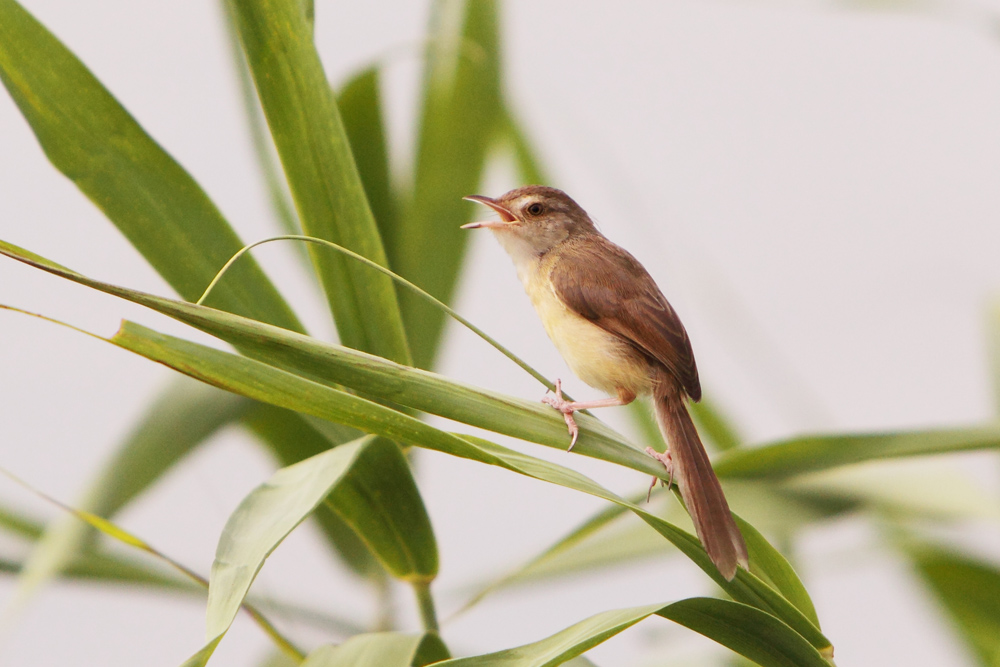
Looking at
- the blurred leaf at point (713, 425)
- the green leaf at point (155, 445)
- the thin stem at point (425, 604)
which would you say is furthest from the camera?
the blurred leaf at point (713, 425)

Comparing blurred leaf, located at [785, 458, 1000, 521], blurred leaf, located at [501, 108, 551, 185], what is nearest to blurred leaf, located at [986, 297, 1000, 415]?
blurred leaf, located at [785, 458, 1000, 521]

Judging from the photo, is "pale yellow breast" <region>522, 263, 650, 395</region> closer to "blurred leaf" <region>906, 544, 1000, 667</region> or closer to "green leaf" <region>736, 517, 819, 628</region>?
"green leaf" <region>736, 517, 819, 628</region>

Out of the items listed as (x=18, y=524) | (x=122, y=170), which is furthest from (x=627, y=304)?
(x=18, y=524)

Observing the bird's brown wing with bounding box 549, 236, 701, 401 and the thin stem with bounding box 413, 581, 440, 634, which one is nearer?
the thin stem with bounding box 413, 581, 440, 634

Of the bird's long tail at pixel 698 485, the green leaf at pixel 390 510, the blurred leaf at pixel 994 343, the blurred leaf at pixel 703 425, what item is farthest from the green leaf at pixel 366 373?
the blurred leaf at pixel 994 343

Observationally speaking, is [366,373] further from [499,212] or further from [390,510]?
[499,212]

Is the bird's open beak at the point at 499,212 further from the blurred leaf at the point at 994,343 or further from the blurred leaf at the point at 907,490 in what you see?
the blurred leaf at the point at 994,343
